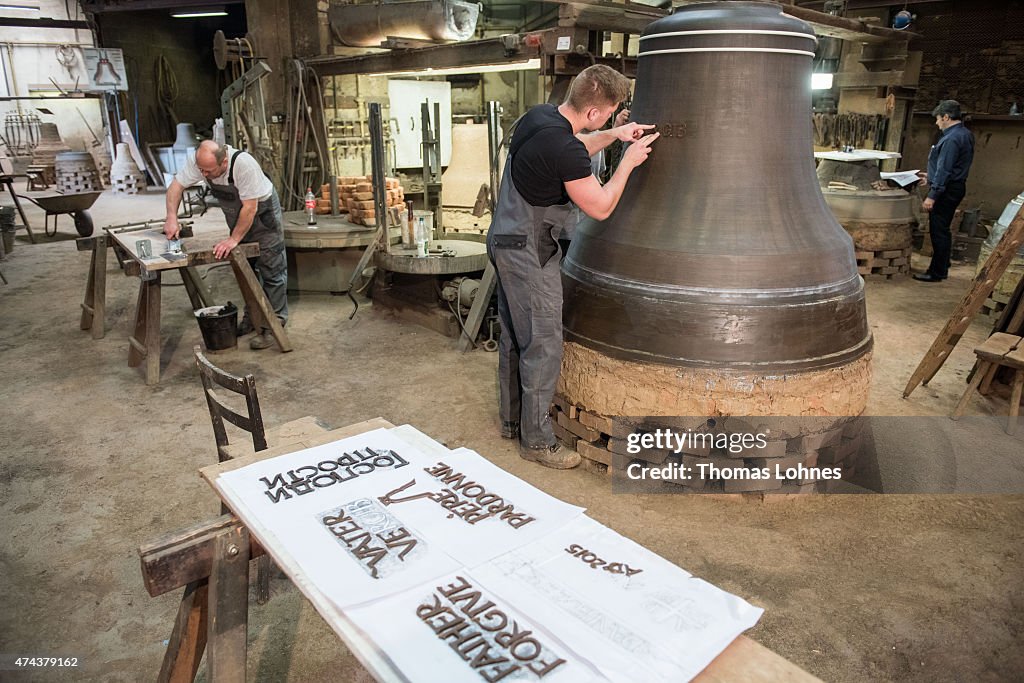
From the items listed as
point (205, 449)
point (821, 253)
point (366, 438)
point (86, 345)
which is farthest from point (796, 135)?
point (86, 345)

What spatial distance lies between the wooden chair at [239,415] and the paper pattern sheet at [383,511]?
607 mm

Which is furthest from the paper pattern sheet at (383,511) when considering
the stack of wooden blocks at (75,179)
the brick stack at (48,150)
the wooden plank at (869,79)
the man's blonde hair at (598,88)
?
the brick stack at (48,150)

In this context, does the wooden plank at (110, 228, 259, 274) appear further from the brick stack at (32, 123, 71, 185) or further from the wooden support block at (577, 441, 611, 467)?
the brick stack at (32, 123, 71, 185)

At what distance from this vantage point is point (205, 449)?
429cm

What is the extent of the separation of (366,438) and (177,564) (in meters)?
0.69

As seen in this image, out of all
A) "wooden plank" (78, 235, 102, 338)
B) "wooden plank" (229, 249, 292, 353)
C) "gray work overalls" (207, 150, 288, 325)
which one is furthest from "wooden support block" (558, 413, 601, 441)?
"wooden plank" (78, 235, 102, 338)

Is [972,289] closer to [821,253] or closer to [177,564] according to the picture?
[821,253]

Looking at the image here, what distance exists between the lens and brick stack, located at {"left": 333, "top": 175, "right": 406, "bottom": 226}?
7.34 m

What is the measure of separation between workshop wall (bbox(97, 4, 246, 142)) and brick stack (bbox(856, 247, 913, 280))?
612 inches

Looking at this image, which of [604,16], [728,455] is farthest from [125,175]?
[728,455]

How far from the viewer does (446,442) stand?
434 centimetres

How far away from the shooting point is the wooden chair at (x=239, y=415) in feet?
8.70

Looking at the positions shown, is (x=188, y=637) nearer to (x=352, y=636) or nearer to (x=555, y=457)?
(x=352, y=636)

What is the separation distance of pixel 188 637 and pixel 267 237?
15.0 ft
